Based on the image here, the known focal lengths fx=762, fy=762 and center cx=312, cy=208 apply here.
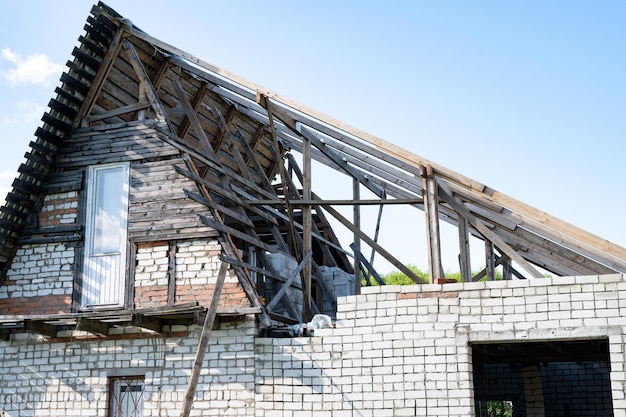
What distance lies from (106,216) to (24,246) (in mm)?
1589

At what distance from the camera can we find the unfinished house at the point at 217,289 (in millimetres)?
10141

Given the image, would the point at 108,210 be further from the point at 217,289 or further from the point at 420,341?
the point at 420,341

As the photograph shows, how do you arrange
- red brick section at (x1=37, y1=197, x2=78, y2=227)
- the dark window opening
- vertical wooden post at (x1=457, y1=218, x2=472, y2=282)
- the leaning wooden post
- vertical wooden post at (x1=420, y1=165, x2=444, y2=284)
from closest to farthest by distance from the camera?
the leaning wooden post < vertical wooden post at (x1=420, y1=165, x2=444, y2=284) < vertical wooden post at (x1=457, y1=218, x2=472, y2=282) < red brick section at (x1=37, y1=197, x2=78, y2=227) < the dark window opening

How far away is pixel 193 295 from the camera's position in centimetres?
1180

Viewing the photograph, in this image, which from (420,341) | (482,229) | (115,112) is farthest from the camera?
(115,112)

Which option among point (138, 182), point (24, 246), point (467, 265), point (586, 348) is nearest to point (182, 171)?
point (138, 182)

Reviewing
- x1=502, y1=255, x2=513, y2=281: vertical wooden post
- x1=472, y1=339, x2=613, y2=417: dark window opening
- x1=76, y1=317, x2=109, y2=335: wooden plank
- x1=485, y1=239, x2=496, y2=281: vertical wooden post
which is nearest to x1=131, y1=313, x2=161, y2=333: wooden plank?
x1=76, y1=317, x2=109, y2=335: wooden plank

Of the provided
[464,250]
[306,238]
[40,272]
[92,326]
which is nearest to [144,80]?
[40,272]

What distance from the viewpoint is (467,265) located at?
38.3 feet

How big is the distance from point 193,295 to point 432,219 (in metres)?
3.85

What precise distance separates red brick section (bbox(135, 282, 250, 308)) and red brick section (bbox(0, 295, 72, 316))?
132 centimetres

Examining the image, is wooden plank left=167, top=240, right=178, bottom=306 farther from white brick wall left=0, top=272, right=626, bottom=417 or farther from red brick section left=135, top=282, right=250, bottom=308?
white brick wall left=0, top=272, right=626, bottom=417

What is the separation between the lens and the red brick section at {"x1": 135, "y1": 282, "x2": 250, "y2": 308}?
11555 millimetres

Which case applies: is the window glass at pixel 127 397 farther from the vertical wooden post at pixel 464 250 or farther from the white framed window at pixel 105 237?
the vertical wooden post at pixel 464 250
